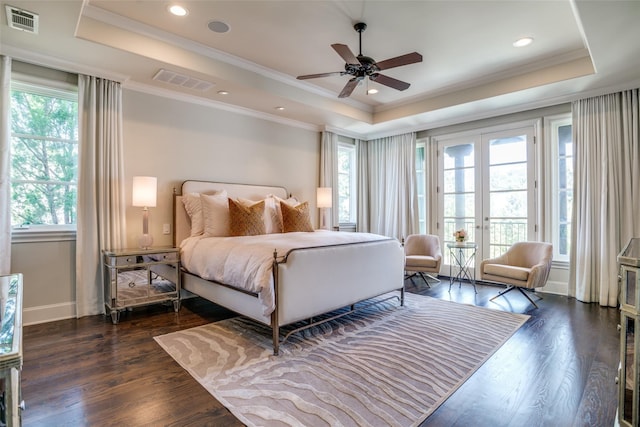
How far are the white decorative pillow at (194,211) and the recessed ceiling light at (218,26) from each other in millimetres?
1886

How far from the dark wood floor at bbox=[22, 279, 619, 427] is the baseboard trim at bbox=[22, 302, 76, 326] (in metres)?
0.13

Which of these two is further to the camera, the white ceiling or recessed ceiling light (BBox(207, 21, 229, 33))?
recessed ceiling light (BBox(207, 21, 229, 33))

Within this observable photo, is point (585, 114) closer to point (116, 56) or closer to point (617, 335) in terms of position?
point (617, 335)

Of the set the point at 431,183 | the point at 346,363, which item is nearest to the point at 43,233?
the point at 346,363

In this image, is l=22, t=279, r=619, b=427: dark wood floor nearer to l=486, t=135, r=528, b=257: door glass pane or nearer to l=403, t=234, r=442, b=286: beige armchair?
l=403, t=234, r=442, b=286: beige armchair

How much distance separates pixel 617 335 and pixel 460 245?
6.58 ft

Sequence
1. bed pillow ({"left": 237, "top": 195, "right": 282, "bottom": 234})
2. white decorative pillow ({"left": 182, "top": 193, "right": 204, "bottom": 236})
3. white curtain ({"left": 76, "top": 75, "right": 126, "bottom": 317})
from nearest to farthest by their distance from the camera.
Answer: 1. white curtain ({"left": 76, "top": 75, "right": 126, "bottom": 317})
2. white decorative pillow ({"left": 182, "top": 193, "right": 204, "bottom": 236})
3. bed pillow ({"left": 237, "top": 195, "right": 282, "bottom": 234})

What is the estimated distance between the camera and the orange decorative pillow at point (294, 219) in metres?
4.34

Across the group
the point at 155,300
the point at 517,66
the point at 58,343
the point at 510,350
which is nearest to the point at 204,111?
the point at 155,300

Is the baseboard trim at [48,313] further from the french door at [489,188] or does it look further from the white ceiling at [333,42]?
the french door at [489,188]

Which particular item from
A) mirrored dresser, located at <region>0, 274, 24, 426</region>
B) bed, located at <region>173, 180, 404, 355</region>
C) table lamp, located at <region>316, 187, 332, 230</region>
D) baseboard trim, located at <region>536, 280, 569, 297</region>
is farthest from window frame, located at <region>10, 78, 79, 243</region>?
baseboard trim, located at <region>536, 280, 569, 297</region>

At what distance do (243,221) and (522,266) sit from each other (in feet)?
12.2

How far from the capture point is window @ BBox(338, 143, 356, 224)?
254 inches

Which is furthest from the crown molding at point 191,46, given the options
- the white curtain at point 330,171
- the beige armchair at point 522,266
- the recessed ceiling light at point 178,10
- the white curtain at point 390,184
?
the beige armchair at point 522,266
